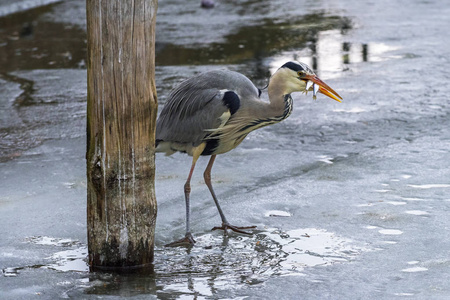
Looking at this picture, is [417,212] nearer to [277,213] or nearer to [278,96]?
[277,213]

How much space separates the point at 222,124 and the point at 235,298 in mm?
1515

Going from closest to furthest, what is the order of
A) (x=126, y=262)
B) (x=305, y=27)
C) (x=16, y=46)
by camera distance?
(x=126, y=262) → (x=16, y=46) → (x=305, y=27)

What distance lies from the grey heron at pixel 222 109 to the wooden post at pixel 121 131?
1.86 ft

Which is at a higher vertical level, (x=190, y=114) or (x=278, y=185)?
(x=190, y=114)

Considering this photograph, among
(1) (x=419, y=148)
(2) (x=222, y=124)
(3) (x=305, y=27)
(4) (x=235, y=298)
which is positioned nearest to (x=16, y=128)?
(2) (x=222, y=124)

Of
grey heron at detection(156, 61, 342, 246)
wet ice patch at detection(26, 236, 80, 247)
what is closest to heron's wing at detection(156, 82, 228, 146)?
grey heron at detection(156, 61, 342, 246)

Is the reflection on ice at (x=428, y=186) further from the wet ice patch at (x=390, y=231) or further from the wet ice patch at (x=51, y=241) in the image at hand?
the wet ice patch at (x=51, y=241)

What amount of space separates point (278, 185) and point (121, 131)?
83.9 inches

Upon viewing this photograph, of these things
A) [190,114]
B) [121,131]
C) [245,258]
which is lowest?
[245,258]

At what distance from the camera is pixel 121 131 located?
4316 mm

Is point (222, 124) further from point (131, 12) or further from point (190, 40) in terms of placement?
point (190, 40)

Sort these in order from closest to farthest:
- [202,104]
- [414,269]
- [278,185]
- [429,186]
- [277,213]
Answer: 1. [414,269]
2. [202,104]
3. [277,213]
4. [429,186]
5. [278,185]

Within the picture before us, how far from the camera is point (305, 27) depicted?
13.8 metres

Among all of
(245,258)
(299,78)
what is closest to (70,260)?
(245,258)
